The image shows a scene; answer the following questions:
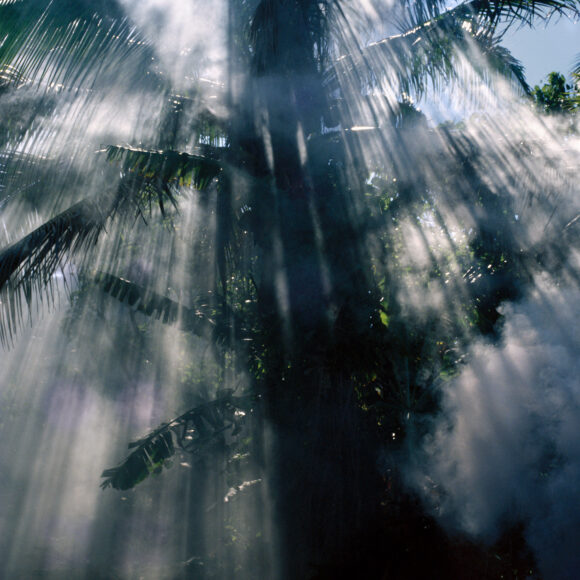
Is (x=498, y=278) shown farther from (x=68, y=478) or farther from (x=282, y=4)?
(x=68, y=478)

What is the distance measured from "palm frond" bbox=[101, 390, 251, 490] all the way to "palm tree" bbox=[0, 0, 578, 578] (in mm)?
23

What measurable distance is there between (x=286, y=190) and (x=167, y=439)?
239cm

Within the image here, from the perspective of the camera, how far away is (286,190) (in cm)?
443

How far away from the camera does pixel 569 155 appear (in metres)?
4.02

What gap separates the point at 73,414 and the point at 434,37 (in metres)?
12.8

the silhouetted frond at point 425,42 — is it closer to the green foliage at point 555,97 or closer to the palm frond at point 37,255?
the green foliage at point 555,97

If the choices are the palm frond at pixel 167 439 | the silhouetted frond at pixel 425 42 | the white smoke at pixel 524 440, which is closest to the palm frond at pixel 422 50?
the silhouetted frond at pixel 425 42

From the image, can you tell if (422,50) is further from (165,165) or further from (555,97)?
(165,165)

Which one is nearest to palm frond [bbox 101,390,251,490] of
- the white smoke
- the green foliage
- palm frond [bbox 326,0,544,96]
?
the white smoke

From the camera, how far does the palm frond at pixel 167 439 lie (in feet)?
13.3

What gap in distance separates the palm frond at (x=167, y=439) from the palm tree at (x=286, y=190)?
23 mm

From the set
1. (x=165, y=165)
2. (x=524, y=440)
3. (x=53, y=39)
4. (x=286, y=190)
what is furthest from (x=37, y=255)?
(x=524, y=440)

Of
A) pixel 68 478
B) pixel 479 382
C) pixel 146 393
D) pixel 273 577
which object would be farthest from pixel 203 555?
pixel 68 478

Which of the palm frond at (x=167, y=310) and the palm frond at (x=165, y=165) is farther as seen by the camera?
the palm frond at (x=167, y=310)
